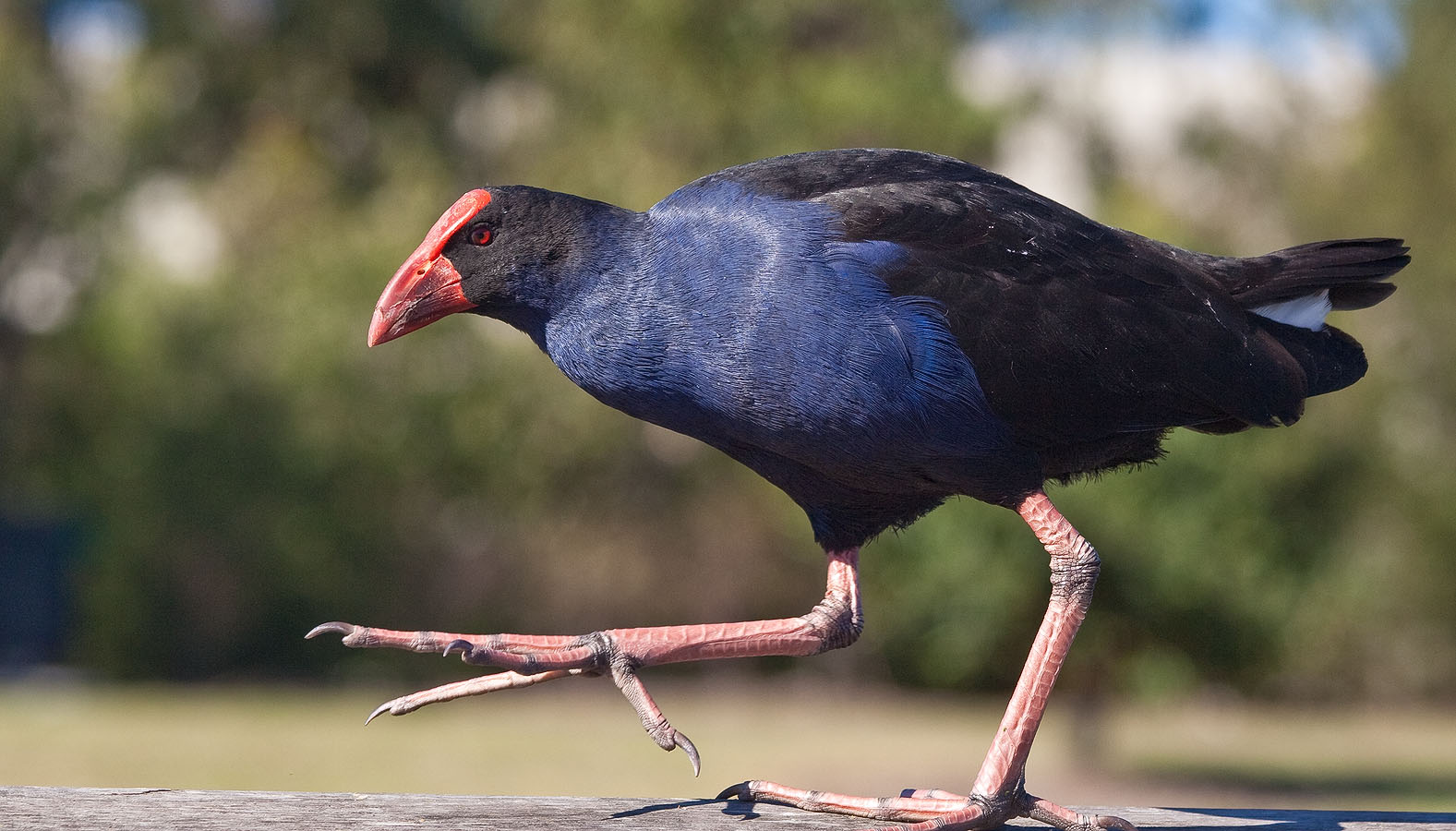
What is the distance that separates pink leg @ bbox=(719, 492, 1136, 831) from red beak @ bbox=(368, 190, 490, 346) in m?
1.41

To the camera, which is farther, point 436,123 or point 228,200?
point 436,123

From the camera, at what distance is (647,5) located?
79.5 feet

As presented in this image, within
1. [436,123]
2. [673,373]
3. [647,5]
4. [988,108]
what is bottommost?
[673,373]

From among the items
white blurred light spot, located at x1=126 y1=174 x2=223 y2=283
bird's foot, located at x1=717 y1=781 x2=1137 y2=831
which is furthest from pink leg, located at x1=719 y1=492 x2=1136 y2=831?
white blurred light spot, located at x1=126 y1=174 x2=223 y2=283

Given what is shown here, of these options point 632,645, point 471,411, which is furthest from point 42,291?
point 632,645

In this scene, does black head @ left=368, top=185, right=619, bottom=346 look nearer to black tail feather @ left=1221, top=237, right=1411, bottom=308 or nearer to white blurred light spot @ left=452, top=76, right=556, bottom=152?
black tail feather @ left=1221, top=237, right=1411, bottom=308

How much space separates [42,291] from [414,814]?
69.4 feet

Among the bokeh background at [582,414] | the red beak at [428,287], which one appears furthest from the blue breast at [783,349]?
the bokeh background at [582,414]

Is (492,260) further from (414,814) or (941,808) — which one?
(941,808)

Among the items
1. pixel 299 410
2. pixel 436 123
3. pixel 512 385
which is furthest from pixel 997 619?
pixel 436 123

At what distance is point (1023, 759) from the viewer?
12.7 ft

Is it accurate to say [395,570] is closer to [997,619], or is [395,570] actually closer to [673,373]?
[997,619]

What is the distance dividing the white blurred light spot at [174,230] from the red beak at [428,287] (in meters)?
19.4

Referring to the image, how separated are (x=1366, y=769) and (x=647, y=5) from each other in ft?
47.7
